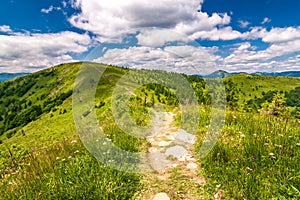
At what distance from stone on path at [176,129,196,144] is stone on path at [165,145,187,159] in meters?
0.71

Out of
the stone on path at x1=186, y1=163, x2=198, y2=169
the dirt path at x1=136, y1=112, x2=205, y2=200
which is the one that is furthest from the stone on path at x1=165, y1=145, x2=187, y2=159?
the stone on path at x1=186, y1=163, x2=198, y2=169

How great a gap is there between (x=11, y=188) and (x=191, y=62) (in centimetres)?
539

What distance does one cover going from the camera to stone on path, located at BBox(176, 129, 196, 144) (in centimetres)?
821

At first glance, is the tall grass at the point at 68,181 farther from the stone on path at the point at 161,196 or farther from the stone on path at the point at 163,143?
the stone on path at the point at 163,143

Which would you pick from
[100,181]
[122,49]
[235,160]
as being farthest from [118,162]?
[122,49]

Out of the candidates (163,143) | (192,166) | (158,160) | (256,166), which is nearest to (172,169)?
(192,166)

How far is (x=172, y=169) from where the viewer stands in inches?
234

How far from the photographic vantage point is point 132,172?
5617 mm

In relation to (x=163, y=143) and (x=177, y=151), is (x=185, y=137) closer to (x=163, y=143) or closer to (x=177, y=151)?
(x=163, y=143)

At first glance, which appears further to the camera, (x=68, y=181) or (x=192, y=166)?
(x=192, y=166)

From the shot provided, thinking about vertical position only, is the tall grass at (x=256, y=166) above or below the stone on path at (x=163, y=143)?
above

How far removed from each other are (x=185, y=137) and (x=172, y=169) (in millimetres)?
2898

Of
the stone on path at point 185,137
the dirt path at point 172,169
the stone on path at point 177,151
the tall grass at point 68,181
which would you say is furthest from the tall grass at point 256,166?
the tall grass at point 68,181

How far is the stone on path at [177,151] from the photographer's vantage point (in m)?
6.88
